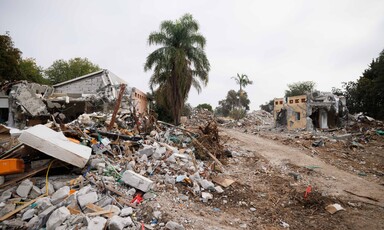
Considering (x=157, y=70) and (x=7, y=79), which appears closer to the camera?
(x=157, y=70)

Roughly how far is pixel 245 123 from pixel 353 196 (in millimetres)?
19653

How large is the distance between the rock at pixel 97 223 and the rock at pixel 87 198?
1.81 feet

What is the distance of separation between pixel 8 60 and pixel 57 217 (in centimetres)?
1985

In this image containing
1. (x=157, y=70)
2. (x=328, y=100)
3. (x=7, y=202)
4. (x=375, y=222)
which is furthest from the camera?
(x=328, y=100)

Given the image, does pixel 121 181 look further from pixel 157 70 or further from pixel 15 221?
pixel 157 70

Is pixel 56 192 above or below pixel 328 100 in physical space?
below

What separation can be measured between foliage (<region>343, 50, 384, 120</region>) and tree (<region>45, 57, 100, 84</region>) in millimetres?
34929

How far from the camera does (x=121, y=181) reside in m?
4.03

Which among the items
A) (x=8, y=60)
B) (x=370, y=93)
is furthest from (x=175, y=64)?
(x=370, y=93)

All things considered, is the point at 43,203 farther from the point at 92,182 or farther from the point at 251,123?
the point at 251,123

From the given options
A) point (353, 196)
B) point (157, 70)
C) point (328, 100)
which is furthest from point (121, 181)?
point (328, 100)

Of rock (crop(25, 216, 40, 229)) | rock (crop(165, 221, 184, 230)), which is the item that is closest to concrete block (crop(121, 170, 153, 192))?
rock (crop(165, 221, 184, 230))

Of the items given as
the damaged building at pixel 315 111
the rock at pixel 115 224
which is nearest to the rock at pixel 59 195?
the rock at pixel 115 224

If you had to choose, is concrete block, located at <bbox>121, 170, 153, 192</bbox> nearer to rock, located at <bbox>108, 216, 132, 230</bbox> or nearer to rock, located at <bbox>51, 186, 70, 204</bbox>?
rock, located at <bbox>51, 186, 70, 204</bbox>
